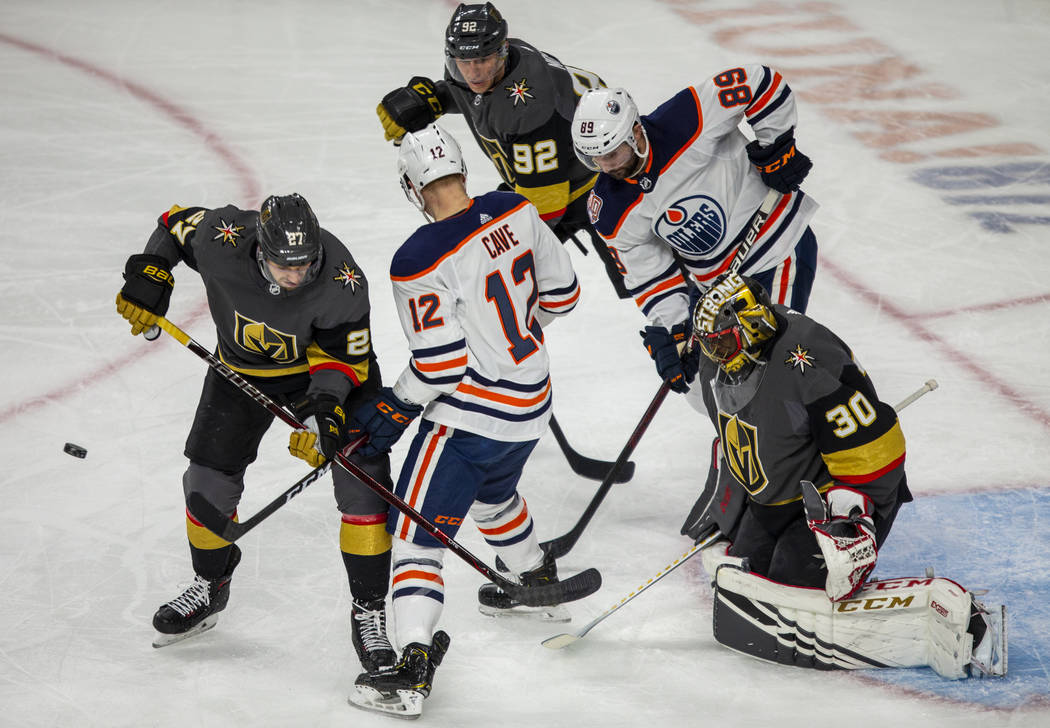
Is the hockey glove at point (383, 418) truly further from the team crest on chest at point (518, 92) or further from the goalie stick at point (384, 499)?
the team crest on chest at point (518, 92)

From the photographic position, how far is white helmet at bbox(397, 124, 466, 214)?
269 centimetres

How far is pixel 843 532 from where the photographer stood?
2.64 m

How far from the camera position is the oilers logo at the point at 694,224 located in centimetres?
337

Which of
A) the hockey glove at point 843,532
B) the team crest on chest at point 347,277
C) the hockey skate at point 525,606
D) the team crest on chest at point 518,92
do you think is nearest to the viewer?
the hockey glove at point 843,532

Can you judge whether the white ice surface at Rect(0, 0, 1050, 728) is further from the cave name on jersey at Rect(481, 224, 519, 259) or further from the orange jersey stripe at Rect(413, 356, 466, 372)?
the cave name on jersey at Rect(481, 224, 519, 259)

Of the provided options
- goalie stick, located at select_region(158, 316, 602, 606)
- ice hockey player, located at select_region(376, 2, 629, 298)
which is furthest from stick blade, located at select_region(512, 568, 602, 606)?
ice hockey player, located at select_region(376, 2, 629, 298)

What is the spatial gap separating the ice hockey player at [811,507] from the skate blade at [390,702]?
30.4 inches

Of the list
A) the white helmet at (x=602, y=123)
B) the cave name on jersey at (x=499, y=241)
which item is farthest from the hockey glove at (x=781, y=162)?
the cave name on jersey at (x=499, y=241)

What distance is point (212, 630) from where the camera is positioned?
10.4ft

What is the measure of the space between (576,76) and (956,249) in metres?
2.11

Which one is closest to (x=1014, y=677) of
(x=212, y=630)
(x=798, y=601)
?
(x=798, y=601)

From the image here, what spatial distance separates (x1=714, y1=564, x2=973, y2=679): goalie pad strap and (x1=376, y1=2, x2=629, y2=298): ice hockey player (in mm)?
1187

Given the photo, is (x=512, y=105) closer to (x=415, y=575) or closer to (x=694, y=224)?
(x=694, y=224)

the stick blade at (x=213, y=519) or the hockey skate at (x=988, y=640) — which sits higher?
the stick blade at (x=213, y=519)
